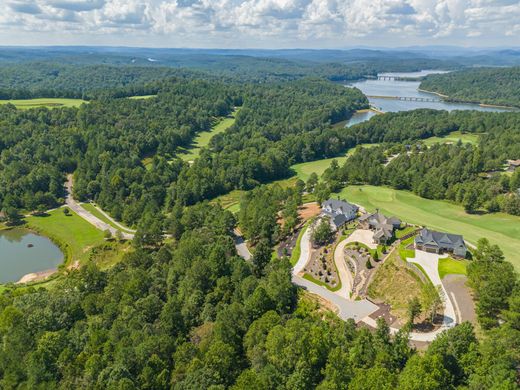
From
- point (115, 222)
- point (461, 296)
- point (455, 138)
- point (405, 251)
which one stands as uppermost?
point (461, 296)

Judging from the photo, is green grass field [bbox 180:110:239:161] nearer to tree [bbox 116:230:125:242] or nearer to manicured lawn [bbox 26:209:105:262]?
manicured lawn [bbox 26:209:105:262]

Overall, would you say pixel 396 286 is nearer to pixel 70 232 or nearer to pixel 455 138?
pixel 70 232

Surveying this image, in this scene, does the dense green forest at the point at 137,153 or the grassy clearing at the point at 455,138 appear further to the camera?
the grassy clearing at the point at 455,138

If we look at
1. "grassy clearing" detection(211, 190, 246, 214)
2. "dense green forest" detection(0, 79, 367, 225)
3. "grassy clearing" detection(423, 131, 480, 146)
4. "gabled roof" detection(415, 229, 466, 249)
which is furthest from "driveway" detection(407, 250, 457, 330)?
"grassy clearing" detection(423, 131, 480, 146)

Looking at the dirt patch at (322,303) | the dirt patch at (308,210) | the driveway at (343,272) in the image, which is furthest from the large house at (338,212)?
the dirt patch at (322,303)

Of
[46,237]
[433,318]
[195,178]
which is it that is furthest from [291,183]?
[433,318]

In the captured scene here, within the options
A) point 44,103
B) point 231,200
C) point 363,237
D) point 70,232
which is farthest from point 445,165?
point 44,103

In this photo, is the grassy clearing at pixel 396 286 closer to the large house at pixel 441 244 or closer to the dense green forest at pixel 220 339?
the large house at pixel 441 244
